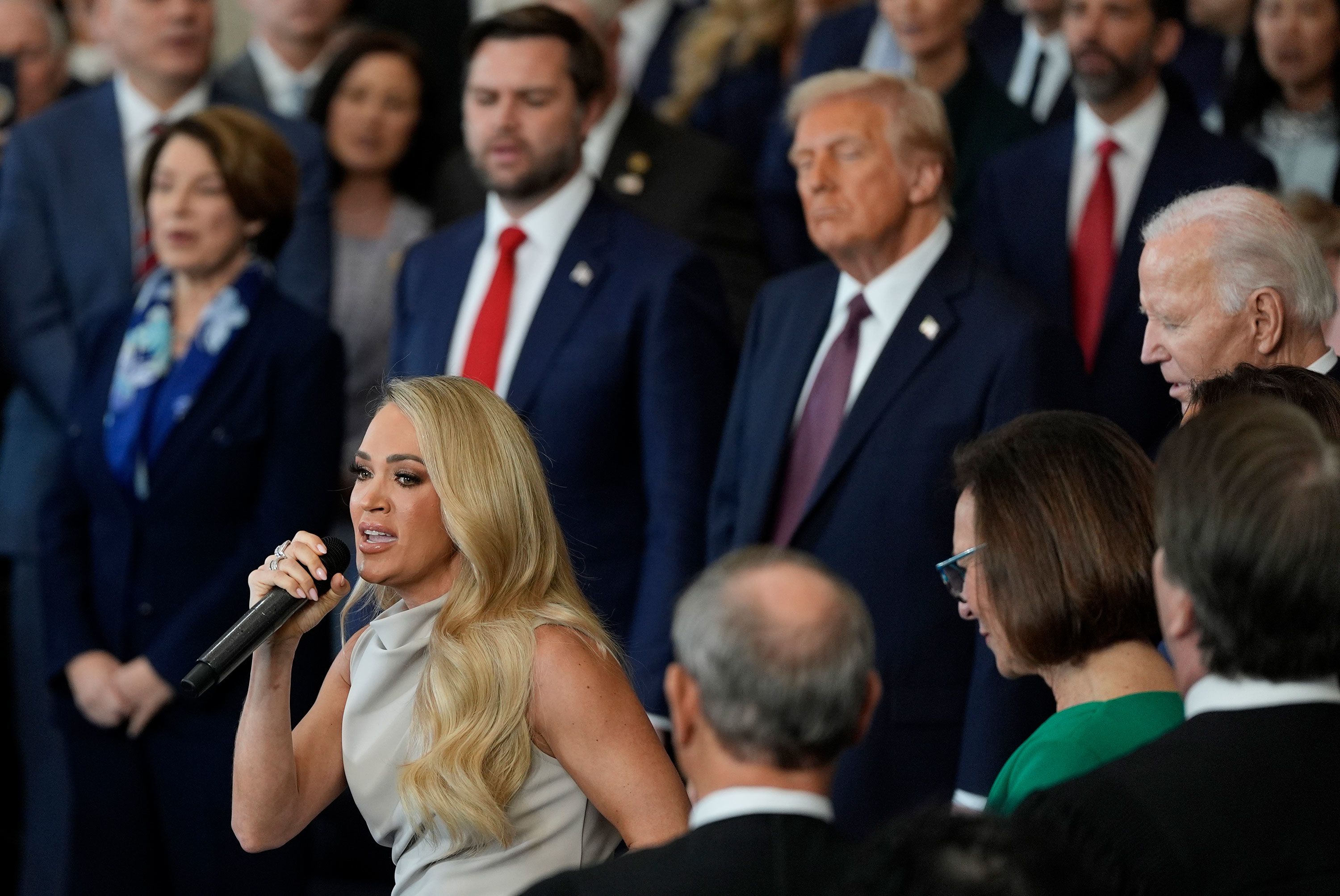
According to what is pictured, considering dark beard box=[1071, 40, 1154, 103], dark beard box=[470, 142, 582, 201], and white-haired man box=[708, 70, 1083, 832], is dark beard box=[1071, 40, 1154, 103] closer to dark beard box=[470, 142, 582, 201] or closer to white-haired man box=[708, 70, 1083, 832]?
white-haired man box=[708, 70, 1083, 832]

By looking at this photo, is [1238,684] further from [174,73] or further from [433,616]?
[174,73]

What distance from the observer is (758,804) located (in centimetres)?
175

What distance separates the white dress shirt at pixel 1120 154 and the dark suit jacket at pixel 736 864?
2.78m

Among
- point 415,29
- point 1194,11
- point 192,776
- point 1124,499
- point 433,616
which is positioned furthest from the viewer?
point 415,29

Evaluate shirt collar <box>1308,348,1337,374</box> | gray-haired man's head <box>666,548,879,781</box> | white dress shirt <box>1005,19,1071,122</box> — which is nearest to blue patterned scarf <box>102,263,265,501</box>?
white dress shirt <box>1005,19,1071,122</box>

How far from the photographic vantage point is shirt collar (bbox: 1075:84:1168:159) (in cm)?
431

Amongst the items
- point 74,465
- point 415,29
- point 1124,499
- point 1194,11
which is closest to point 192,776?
point 74,465

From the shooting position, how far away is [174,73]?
193 inches

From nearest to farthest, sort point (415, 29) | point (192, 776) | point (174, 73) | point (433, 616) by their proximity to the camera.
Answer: point (433, 616), point (192, 776), point (174, 73), point (415, 29)

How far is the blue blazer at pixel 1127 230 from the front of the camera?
157 inches

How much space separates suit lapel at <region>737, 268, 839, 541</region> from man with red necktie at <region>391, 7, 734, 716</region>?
22cm

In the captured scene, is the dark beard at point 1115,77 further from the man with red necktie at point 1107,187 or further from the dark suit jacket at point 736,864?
the dark suit jacket at point 736,864

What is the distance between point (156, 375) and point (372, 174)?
134 centimetres

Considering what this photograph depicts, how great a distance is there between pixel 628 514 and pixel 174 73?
198 centimetres
